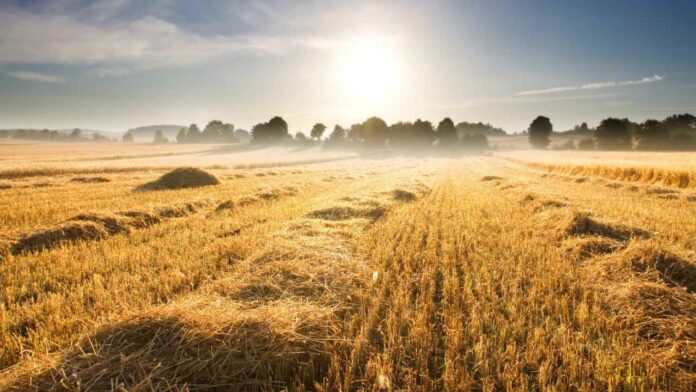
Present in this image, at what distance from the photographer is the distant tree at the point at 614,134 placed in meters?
76.1

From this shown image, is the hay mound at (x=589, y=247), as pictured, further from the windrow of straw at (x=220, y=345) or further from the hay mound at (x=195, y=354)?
the hay mound at (x=195, y=354)

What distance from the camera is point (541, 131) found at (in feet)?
334

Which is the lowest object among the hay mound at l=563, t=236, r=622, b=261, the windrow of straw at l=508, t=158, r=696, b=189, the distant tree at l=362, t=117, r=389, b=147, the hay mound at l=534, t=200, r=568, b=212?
the hay mound at l=563, t=236, r=622, b=261

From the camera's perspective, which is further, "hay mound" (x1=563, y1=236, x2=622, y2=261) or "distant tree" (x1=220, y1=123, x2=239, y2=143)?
"distant tree" (x1=220, y1=123, x2=239, y2=143)

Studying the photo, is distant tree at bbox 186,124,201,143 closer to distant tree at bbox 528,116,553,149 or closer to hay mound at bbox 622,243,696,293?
distant tree at bbox 528,116,553,149

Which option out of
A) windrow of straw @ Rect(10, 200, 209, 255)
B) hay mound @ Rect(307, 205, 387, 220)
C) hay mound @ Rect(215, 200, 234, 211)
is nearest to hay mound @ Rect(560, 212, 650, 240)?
hay mound @ Rect(307, 205, 387, 220)

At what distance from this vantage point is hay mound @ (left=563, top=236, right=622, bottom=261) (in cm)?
577

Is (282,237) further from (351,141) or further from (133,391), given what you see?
(351,141)

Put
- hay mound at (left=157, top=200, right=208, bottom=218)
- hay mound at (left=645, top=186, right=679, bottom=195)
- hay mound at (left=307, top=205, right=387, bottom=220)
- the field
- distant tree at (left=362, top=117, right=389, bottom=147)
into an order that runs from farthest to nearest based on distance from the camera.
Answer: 1. distant tree at (left=362, top=117, right=389, bottom=147)
2. hay mound at (left=645, top=186, right=679, bottom=195)
3. hay mound at (left=157, top=200, right=208, bottom=218)
4. hay mound at (left=307, top=205, right=387, bottom=220)
5. the field

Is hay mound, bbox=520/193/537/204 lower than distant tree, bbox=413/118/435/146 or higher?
lower

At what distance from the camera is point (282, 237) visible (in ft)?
22.5

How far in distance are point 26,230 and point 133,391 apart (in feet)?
23.1

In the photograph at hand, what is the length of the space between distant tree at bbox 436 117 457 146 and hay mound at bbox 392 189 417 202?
9054 cm

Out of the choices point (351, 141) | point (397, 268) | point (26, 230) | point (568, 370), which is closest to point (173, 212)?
point (26, 230)
